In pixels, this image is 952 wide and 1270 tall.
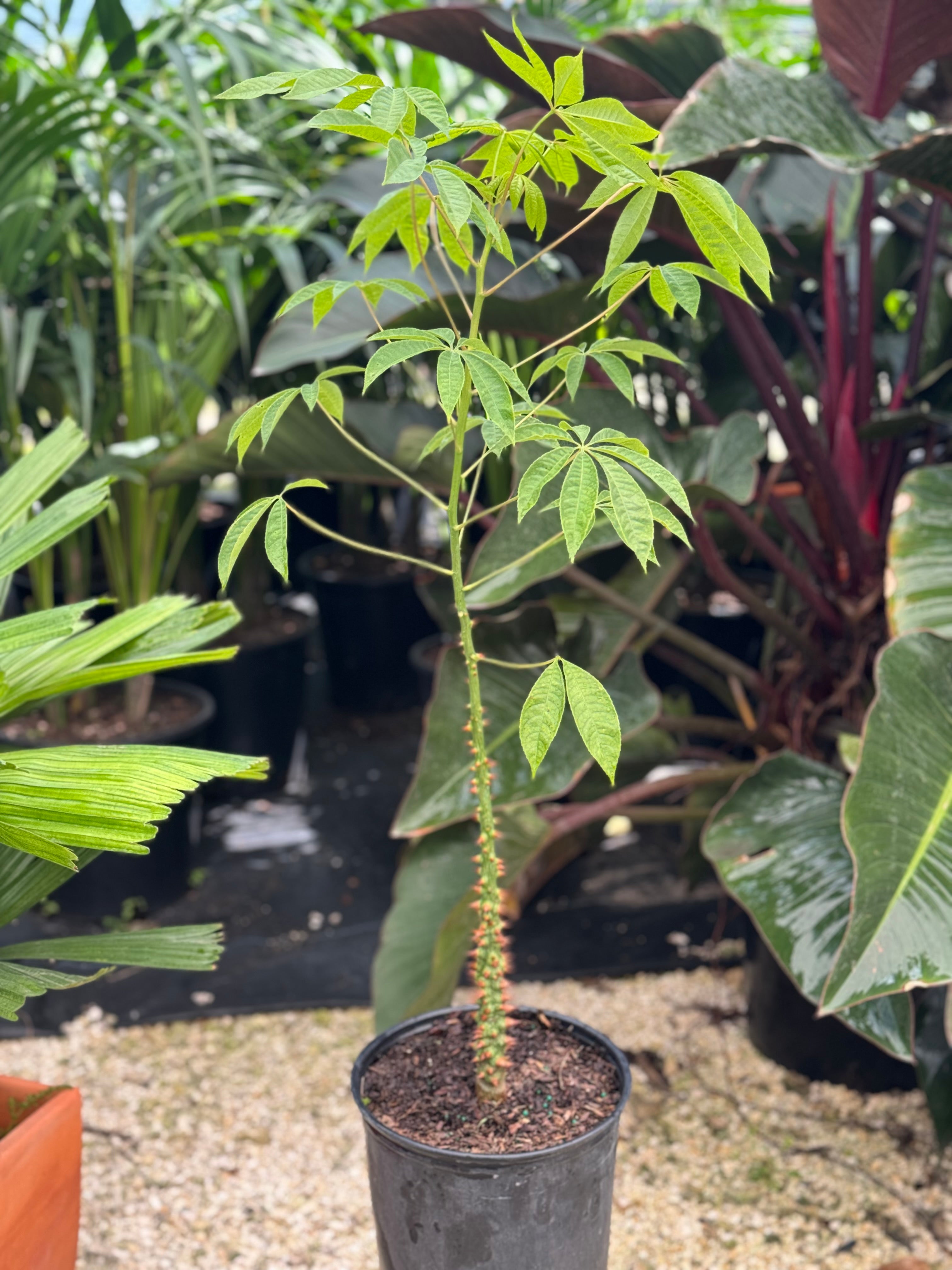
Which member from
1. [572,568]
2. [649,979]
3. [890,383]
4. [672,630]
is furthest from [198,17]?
[649,979]

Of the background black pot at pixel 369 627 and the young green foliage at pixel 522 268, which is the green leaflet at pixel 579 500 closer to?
the young green foliage at pixel 522 268

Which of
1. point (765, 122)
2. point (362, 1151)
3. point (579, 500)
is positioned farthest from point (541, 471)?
point (362, 1151)

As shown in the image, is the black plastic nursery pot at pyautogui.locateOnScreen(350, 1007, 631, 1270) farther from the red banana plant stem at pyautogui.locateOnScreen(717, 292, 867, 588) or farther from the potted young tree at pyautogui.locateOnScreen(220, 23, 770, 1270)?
the red banana plant stem at pyautogui.locateOnScreen(717, 292, 867, 588)

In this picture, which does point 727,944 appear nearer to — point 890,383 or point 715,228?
point 890,383

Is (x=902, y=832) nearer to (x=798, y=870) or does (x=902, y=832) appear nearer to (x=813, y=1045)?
(x=798, y=870)

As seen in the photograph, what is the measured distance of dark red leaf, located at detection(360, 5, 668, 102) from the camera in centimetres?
126

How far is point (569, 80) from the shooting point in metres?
0.67

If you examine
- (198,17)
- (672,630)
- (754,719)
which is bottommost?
(754,719)

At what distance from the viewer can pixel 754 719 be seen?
1721 mm

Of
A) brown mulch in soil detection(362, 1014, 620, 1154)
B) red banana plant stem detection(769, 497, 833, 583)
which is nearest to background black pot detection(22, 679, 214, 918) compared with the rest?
brown mulch in soil detection(362, 1014, 620, 1154)

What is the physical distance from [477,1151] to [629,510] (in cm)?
52

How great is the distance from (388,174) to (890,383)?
165cm

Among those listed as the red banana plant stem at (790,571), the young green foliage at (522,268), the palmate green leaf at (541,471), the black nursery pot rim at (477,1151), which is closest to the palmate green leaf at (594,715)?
the young green foliage at (522,268)

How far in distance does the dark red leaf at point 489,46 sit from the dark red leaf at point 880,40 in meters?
0.20
